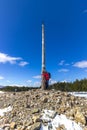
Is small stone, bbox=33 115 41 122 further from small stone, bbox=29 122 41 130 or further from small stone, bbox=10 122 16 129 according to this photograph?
small stone, bbox=10 122 16 129

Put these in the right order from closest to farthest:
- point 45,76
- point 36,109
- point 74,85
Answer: point 36,109 < point 45,76 < point 74,85

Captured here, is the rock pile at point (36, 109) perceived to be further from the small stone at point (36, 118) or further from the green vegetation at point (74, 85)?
the green vegetation at point (74, 85)

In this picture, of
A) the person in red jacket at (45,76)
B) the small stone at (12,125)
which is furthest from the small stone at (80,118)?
the person in red jacket at (45,76)

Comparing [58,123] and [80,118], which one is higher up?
[80,118]

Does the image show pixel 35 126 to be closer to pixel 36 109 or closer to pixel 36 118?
pixel 36 118

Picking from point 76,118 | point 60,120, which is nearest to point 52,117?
point 60,120

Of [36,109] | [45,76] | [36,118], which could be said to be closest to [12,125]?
[36,118]

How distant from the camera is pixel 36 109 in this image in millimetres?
12352

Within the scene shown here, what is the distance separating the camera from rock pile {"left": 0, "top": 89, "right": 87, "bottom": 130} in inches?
439

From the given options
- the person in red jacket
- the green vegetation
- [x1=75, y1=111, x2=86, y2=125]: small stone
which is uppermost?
the green vegetation

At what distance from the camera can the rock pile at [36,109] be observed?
439 inches

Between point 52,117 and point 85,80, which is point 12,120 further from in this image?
point 85,80

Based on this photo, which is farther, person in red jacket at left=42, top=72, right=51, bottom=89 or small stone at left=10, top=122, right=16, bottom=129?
person in red jacket at left=42, top=72, right=51, bottom=89

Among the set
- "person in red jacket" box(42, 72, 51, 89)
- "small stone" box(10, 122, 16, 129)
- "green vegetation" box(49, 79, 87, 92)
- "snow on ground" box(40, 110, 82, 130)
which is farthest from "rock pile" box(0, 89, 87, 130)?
"green vegetation" box(49, 79, 87, 92)
